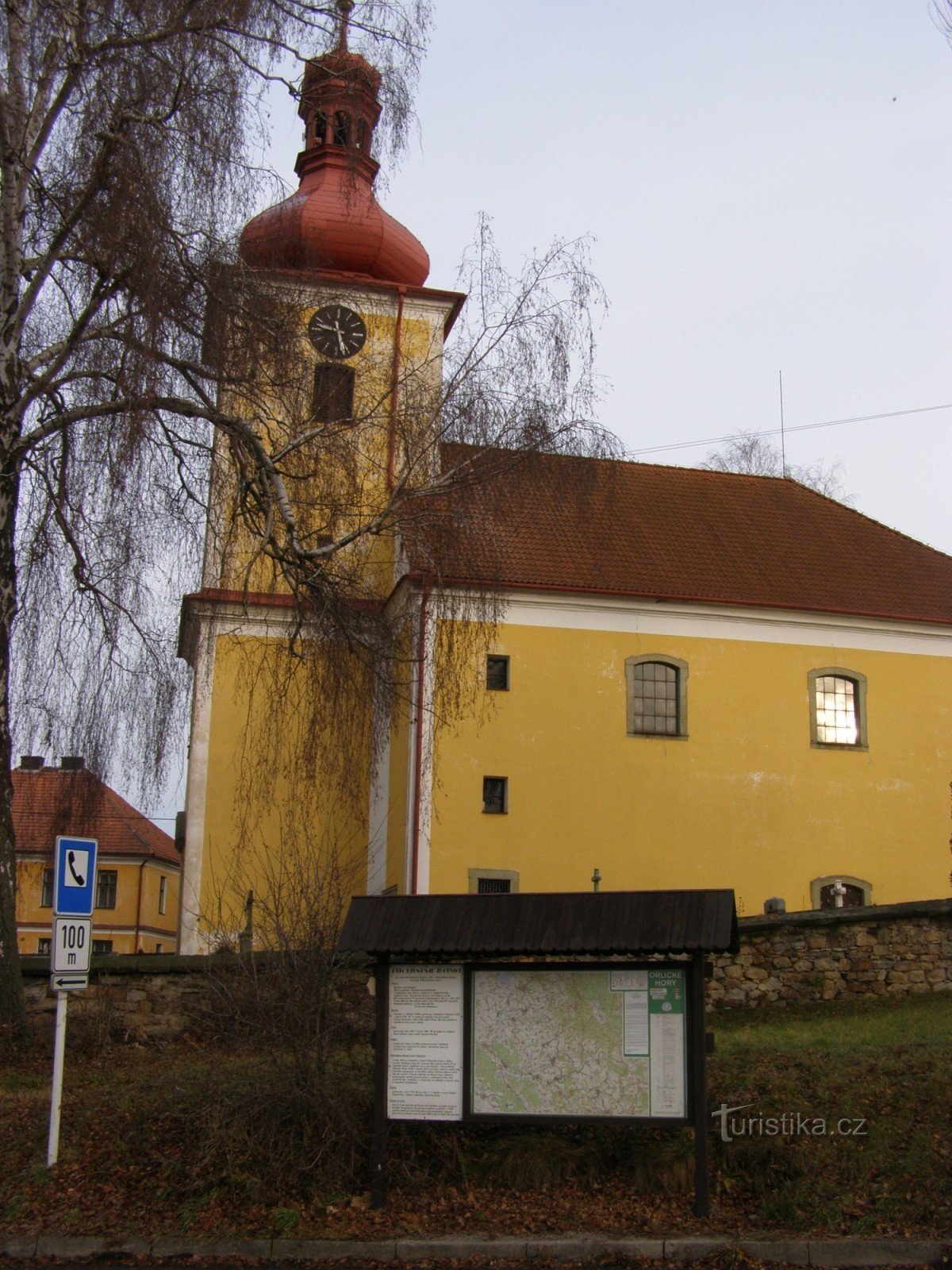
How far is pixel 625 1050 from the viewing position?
9.06 meters

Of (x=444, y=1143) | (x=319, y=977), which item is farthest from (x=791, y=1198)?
(x=319, y=977)

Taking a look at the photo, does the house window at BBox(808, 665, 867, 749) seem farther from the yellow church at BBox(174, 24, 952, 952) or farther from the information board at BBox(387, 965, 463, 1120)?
the information board at BBox(387, 965, 463, 1120)

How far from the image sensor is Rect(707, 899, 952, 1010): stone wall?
1605 cm

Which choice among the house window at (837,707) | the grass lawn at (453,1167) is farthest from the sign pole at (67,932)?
the house window at (837,707)

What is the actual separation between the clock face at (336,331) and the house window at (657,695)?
11324 mm

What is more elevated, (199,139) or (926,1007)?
(199,139)

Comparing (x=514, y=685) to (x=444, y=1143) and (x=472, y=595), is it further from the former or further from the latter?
(x=444, y=1143)

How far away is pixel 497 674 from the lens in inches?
894

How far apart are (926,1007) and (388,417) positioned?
8.91 meters

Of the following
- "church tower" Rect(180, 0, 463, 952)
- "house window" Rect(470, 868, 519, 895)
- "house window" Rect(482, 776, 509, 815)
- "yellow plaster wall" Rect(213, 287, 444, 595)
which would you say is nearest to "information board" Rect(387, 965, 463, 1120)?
"church tower" Rect(180, 0, 463, 952)

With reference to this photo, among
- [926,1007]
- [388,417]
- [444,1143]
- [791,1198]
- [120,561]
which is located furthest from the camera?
[926,1007]

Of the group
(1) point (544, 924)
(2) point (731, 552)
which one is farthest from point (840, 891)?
(1) point (544, 924)

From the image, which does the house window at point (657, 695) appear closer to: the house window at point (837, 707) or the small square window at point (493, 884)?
the house window at point (837, 707)

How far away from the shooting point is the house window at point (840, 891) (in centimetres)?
2302
